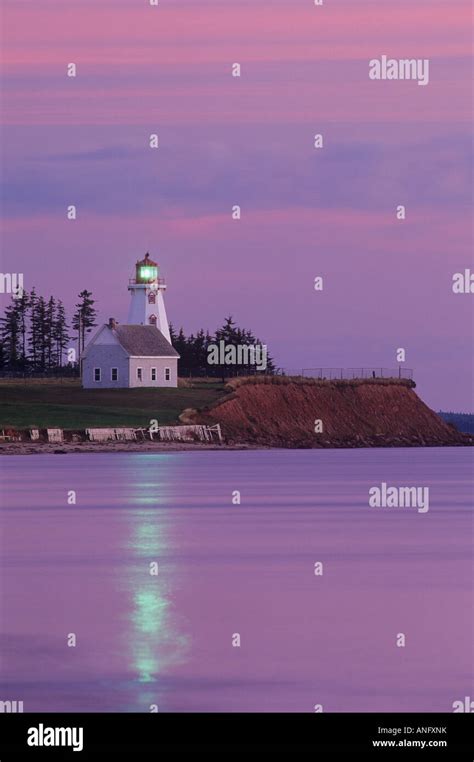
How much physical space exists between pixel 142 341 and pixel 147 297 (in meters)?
4.85

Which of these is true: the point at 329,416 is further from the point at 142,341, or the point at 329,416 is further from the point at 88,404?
the point at 88,404

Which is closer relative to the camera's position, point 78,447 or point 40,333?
point 78,447

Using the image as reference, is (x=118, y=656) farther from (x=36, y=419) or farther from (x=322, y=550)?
(x=36, y=419)

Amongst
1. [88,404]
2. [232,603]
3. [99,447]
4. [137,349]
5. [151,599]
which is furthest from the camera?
[137,349]

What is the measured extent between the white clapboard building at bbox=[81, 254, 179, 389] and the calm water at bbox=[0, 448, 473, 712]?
6175 cm

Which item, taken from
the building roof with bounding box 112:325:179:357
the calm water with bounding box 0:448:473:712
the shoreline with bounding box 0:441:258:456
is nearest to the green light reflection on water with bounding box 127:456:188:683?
the calm water with bounding box 0:448:473:712

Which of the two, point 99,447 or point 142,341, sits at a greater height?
point 142,341

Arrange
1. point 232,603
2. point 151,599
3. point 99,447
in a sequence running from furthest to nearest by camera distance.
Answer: point 99,447, point 151,599, point 232,603

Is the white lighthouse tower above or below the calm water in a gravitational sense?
above

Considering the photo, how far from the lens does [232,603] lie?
34.5 metres

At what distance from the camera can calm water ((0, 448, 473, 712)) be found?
25.1m

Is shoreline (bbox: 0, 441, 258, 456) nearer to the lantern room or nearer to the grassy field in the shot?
the grassy field

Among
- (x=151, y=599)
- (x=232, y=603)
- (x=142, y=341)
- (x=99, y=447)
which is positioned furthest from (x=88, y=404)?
(x=232, y=603)

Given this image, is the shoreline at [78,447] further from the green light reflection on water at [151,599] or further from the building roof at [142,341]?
the green light reflection on water at [151,599]
